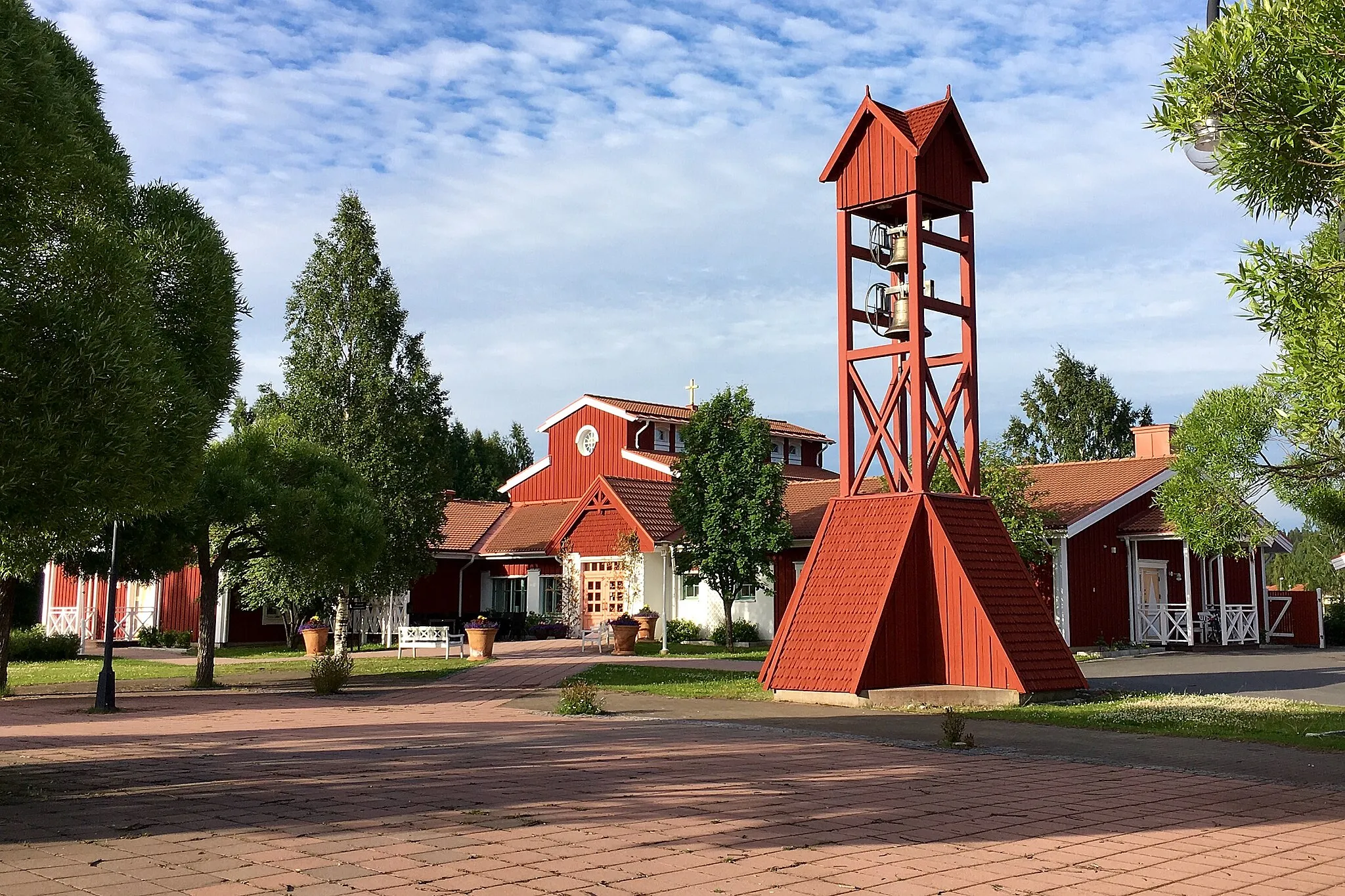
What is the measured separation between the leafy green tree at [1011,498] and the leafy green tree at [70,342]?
20026mm

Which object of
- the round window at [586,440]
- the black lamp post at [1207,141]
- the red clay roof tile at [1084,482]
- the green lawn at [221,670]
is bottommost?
the green lawn at [221,670]

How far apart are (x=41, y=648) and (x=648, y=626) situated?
1583 centimetres

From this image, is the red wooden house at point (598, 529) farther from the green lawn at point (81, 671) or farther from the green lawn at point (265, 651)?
the green lawn at point (81, 671)

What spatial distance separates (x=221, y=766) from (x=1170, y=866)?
24.6ft

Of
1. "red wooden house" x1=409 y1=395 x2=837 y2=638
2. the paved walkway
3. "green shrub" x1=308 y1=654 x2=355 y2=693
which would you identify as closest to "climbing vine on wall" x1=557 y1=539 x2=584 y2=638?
Answer: "red wooden house" x1=409 y1=395 x2=837 y2=638

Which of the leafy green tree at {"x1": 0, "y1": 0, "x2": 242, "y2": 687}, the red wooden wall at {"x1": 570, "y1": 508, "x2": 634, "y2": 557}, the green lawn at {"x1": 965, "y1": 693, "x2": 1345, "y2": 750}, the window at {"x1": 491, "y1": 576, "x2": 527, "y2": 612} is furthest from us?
the window at {"x1": 491, "y1": 576, "x2": 527, "y2": 612}

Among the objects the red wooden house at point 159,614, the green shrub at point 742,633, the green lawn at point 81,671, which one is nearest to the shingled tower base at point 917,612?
the green lawn at point 81,671

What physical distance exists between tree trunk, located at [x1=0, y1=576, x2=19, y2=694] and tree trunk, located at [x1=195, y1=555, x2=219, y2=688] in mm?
2859

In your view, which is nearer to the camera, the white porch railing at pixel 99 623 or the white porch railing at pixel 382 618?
the white porch railing at pixel 382 618

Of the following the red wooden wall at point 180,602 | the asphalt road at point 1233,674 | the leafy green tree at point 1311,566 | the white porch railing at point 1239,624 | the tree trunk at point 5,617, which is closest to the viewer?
the asphalt road at point 1233,674

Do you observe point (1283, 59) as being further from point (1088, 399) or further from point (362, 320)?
point (1088, 399)

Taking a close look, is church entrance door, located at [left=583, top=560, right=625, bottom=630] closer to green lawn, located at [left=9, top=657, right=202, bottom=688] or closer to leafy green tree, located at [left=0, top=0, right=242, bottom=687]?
green lawn, located at [left=9, top=657, right=202, bottom=688]

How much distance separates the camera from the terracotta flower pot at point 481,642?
2570cm

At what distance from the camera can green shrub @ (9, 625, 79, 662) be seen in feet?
96.1
